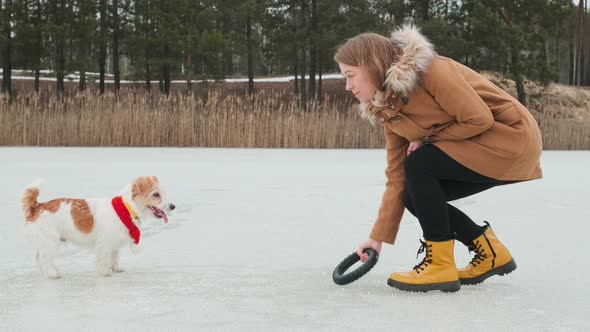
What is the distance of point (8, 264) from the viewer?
11.0 ft

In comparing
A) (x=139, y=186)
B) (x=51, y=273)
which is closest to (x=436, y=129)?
(x=139, y=186)

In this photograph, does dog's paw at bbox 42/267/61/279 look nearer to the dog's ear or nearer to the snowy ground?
the snowy ground

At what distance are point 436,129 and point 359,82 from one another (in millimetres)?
356

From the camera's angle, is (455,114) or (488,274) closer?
(455,114)

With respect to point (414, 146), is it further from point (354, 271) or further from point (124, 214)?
point (124, 214)

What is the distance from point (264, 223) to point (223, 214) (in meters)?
0.48

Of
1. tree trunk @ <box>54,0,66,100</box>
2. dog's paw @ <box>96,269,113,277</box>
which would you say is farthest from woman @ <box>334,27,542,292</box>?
tree trunk @ <box>54,0,66,100</box>

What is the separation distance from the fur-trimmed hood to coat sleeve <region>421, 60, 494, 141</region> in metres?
0.05

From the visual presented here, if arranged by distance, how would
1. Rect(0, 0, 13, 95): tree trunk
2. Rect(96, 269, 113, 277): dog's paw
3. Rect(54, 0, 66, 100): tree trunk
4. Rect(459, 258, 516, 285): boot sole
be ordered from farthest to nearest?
Rect(0, 0, 13, 95): tree trunk
Rect(54, 0, 66, 100): tree trunk
Rect(96, 269, 113, 277): dog's paw
Rect(459, 258, 516, 285): boot sole

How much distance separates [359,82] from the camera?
274 cm

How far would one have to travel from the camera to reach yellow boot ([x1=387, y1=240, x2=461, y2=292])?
2.84 m

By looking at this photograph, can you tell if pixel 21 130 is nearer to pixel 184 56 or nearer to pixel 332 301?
pixel 332 301

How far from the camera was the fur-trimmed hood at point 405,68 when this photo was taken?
104 inches

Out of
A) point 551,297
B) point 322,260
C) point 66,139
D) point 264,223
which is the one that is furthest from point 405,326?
point 66,139
